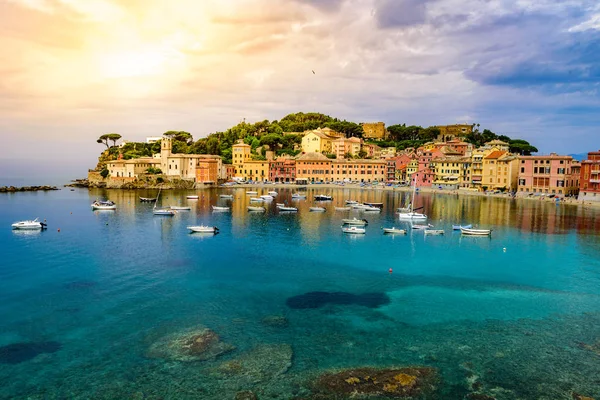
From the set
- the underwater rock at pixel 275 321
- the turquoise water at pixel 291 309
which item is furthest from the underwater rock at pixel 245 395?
the underwater rock at pixel 275 321

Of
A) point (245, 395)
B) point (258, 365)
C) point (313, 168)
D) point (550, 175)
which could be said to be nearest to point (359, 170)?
point (313, 168)

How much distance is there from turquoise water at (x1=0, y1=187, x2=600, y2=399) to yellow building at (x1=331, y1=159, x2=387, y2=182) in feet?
208

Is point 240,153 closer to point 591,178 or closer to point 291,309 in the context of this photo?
point 591,178

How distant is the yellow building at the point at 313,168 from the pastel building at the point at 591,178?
54165 mm

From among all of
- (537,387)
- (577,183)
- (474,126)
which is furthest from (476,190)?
(537,387)

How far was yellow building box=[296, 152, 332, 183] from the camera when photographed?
348ft

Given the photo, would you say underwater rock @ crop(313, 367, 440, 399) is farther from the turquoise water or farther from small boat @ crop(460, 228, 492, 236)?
small boat @ crop(460, 228, 492, 236)

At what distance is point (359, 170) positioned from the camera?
349 ft

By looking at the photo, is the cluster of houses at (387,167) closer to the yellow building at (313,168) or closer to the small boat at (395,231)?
the yellow building at (313,168)

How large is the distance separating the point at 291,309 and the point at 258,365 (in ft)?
18.6

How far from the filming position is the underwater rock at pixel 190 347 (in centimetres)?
1577

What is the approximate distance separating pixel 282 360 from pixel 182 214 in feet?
137

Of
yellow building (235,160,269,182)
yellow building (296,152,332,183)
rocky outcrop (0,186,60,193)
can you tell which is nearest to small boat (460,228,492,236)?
yellow building (296,152,332,183)

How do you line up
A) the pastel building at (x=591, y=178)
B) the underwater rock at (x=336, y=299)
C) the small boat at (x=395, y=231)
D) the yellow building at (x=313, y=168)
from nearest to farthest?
the underwater rock at (x=336, y=299) → the small boat at (x=395, y=231) → the pastel building at (x=591, y=178) → the yellow building at (x=313, y=168)
